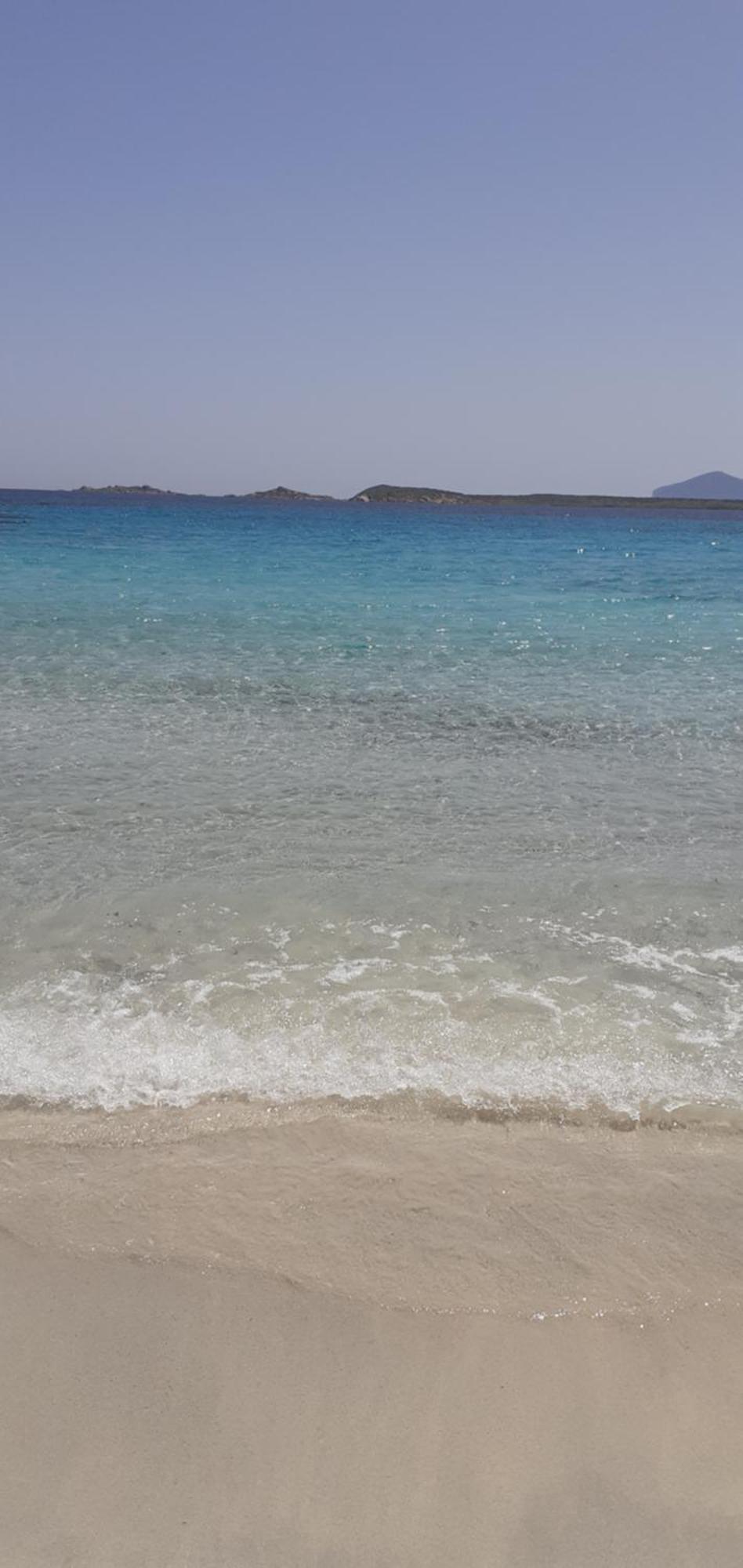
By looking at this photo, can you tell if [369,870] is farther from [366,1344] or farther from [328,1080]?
[366,1344]

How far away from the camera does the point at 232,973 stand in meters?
4.71

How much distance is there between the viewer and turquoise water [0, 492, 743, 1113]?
405 centimetres

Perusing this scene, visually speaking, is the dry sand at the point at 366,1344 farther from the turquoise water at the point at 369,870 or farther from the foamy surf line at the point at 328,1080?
the turquoise water at the point at 369,870

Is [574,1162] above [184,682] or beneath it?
beneath

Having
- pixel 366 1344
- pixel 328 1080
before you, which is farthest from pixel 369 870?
pixel 366 1344

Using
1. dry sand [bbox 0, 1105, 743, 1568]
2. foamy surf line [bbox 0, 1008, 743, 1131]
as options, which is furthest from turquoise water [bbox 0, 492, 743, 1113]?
dry sand [bbox 0, 1105, 743, 1568]

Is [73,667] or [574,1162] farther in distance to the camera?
[73,667]

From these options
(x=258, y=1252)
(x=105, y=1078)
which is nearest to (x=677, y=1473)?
(x=258, y=1252)

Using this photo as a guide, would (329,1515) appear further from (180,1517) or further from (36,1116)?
(36,1116)

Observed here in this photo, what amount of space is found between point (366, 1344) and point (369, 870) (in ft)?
11.3

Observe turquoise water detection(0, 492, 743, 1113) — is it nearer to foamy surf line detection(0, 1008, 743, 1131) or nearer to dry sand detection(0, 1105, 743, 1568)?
foamy surf line detection(0, 1008, 743, 1131)

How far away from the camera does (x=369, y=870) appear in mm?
5988

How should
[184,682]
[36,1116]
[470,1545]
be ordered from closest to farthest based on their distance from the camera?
[470,1545]
[36,1116]
[184,682]

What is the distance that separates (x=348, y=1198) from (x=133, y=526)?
53.5 meters
